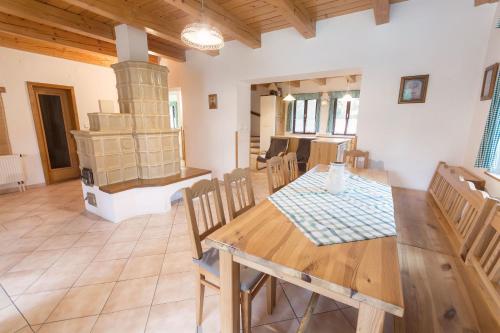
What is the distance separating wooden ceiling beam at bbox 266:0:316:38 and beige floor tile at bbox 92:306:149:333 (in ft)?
9.11

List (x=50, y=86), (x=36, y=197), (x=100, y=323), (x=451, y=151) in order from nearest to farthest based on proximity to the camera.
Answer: (x=100, y=323), (x=451, y=151), (x=36, y=197), (x=50, y=86)

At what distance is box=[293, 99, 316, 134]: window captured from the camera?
269 inches

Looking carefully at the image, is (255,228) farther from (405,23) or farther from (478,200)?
(405,23)

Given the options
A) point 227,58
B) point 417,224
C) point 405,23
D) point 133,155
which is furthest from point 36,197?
point 405,23

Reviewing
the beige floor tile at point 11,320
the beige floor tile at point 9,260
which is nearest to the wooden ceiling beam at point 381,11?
the beige floor tile at point 11,320

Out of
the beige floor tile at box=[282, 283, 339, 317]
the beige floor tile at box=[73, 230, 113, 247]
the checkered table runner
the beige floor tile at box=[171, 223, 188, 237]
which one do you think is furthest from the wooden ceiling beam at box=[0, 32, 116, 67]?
the beige floor tile at box=[282, 283, 339, 317]

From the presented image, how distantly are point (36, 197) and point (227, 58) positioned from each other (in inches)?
152

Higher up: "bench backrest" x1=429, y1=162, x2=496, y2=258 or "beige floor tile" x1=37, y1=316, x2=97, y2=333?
"bench backrest" x1=429, y1=162, x2=496, y2=258

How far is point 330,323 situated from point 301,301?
0.74 ft

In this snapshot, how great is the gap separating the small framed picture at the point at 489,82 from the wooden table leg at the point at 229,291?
2457mm

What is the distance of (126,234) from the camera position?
2426 mm

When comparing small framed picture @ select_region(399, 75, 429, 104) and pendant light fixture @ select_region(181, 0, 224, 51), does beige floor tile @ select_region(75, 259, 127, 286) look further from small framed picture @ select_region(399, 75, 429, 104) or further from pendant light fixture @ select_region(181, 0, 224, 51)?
small framed picture @ select_region(399, 75, 429, 104)

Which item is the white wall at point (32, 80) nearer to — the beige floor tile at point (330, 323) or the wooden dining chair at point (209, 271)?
the wooden dining chair at point (209, 271)

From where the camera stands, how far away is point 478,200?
1.11 m
